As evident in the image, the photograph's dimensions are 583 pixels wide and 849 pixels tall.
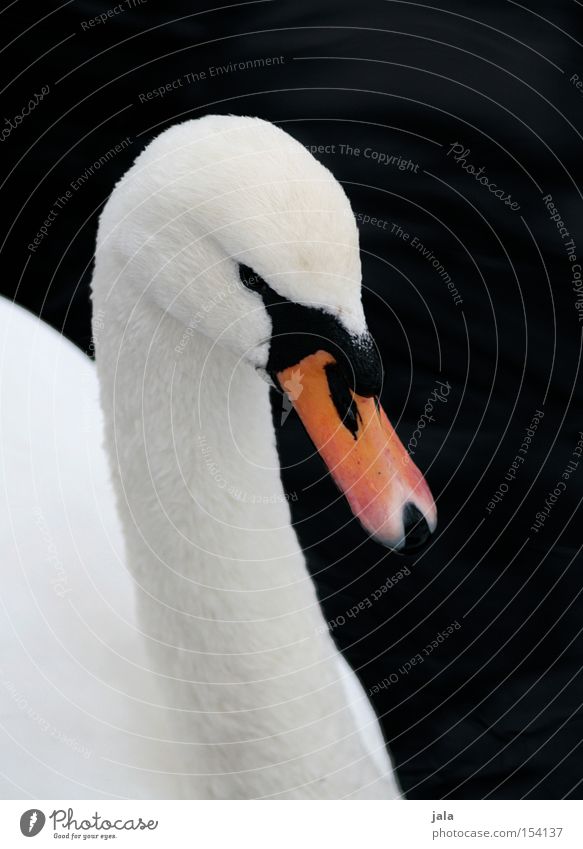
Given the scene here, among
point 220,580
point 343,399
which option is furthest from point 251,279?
point 220,580

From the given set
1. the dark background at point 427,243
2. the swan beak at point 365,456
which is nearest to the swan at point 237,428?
the swan beak at point 365,456

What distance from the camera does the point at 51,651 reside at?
2.13 metres

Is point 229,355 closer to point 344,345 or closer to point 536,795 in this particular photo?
point 344,345

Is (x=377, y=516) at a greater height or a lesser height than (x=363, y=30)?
lesser

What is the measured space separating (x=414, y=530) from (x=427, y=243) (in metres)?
1.76

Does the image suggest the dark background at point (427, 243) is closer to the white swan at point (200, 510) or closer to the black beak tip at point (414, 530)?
the white swan at point (200, 510)

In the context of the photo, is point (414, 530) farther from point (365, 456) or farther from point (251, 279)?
point (251, 279)

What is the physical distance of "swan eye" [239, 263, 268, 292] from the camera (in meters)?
1.56

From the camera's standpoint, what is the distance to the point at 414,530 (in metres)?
1.56

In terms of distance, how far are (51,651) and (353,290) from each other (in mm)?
979

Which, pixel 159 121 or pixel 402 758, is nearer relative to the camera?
pixel 402 758

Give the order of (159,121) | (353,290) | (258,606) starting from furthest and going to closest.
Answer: (159,121) → (258,606) → (353,290)

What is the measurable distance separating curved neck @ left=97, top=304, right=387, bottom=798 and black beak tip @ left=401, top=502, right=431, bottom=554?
1.12 ft
